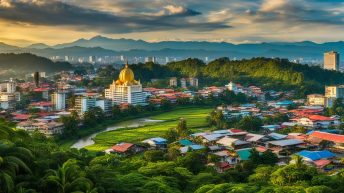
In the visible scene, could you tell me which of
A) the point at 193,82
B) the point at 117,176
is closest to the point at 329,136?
the point at 117,176

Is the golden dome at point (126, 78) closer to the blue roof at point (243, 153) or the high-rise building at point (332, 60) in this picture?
the blue roof at point (243, 153)

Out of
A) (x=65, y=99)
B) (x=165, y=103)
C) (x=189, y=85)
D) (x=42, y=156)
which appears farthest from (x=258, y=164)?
(x=189, y=85)

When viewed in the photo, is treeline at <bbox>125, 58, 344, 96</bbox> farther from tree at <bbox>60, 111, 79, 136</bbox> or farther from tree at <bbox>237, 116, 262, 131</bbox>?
tree at <bbox>60, 111, 79, 136</bbox>

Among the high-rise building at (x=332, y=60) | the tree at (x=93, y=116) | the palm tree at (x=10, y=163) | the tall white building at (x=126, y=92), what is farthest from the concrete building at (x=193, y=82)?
the high-rise building at (x=332, y=60)

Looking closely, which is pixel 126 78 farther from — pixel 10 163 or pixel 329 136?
pixel 10 163

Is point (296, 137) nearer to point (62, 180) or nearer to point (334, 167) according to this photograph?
point (334, 167)

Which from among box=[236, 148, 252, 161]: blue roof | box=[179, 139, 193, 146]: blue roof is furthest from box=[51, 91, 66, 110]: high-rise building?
box=[236, 148, 252, 161]: blue roof
